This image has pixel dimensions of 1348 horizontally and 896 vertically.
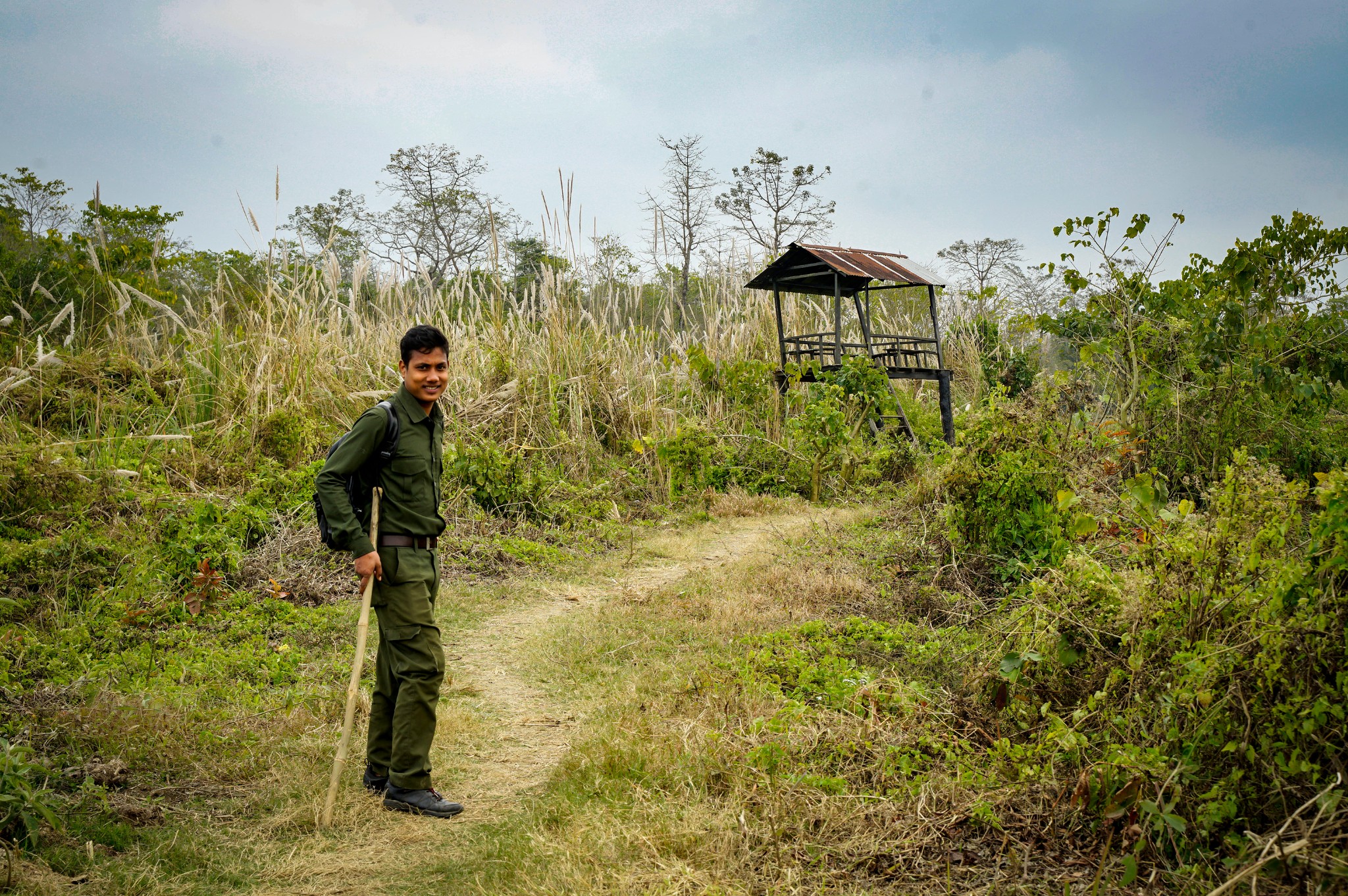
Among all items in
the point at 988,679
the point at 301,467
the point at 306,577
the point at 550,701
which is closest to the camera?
the point at 988,679

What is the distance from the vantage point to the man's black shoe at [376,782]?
11.2ft

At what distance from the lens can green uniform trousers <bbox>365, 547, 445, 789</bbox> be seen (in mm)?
3287

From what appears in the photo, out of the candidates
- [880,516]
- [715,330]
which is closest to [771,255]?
[715,330]

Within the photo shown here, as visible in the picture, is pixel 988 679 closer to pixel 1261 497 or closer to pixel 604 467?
pixel 1261 497

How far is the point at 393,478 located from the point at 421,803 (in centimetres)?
122

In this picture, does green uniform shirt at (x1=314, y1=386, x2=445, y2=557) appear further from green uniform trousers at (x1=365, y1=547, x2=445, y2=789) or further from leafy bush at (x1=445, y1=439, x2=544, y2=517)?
leafy bush at (x1=445, y1=439, x2=544, y2=517)

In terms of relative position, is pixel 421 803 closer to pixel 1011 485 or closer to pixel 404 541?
Answer: pixel 404 541

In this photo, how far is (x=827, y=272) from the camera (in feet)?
37.5

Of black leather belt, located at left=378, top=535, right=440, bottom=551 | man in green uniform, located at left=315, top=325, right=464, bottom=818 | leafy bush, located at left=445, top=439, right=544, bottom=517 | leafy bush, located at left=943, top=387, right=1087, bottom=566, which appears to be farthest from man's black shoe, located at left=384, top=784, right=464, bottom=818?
leafy bush, located at left=445, top=439, right=544, bottom=517

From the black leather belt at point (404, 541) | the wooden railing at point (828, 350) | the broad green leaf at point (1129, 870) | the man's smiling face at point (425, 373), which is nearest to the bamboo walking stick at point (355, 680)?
the black leather belt at point (404, 541)

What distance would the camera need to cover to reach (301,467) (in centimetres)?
734

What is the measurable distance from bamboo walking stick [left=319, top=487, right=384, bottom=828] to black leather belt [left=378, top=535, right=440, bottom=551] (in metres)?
0.03

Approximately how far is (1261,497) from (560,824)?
2555 mm

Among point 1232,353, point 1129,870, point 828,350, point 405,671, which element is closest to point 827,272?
point 828,350
